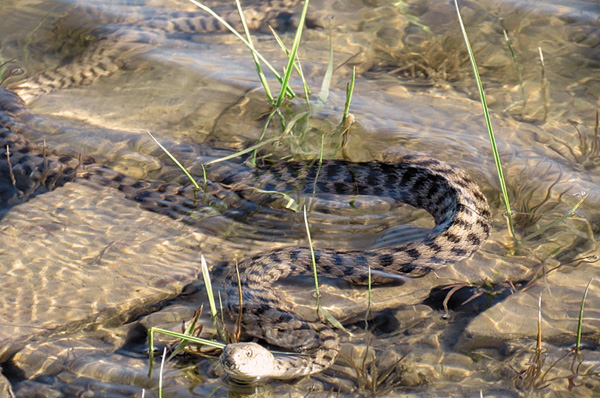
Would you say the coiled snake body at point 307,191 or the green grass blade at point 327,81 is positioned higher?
the green grass blade at point 327,81

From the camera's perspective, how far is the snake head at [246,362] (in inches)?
148

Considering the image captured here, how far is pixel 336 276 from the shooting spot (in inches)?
191

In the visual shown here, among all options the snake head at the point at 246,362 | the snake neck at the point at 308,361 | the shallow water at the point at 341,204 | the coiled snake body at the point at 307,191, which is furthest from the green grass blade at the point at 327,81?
the snake head at the point at 246,362

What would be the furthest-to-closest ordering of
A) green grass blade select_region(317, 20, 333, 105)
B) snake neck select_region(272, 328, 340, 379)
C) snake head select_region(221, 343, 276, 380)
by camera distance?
green grass blade select_region(317, 20, 333, 105), snake neck select_region(272, 328, 340, 379), snake head select_region(221, 343, 276, 380)

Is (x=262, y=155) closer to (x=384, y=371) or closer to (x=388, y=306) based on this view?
(x=388, y=306)

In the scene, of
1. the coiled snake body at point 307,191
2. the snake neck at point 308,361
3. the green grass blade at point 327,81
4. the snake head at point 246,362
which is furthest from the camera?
the green grass blade at point 327,81

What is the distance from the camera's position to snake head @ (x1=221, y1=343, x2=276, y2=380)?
148 inches

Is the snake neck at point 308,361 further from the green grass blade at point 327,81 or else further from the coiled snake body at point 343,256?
the green grass blade at point 327,81

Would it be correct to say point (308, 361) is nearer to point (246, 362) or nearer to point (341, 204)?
point (246, 362)

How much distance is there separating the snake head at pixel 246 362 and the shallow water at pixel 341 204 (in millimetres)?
138

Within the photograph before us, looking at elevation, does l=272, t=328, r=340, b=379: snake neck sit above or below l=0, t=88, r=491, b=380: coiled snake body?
below

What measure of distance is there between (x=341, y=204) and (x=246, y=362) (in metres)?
2.11

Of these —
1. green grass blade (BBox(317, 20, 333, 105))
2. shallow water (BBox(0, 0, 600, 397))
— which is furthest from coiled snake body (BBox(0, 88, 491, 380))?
green grass blade (BBox(317, 20, 333, 105))

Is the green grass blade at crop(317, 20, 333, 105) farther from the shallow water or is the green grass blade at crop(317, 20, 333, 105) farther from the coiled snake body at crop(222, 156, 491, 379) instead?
the coiled snake body at crop(222, 156, 491, 379)
